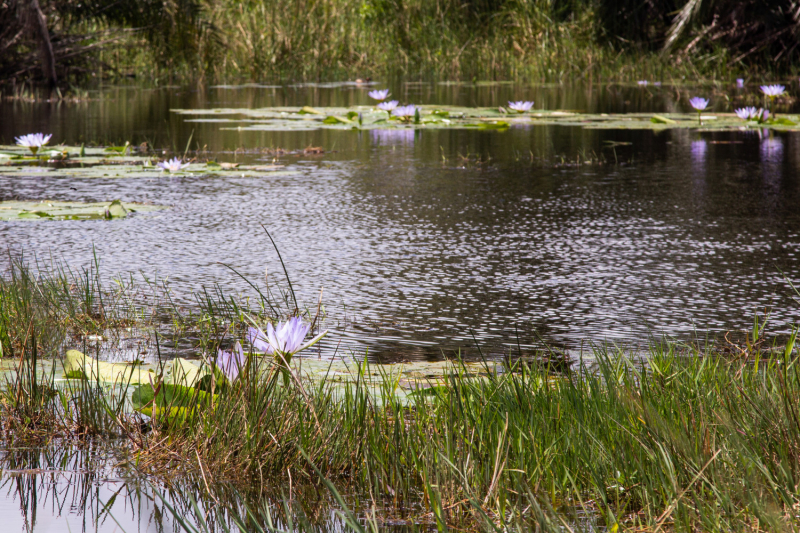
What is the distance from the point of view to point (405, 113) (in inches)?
295

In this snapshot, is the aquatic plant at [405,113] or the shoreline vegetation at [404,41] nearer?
the aquatic plant at [405,113]

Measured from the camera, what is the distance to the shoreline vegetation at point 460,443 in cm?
143

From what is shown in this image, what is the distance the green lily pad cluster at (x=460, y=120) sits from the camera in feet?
23.7

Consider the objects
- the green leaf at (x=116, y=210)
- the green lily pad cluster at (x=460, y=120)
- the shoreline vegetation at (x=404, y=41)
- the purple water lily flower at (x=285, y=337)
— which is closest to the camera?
the purple water lily flower at (x=285, y=337)

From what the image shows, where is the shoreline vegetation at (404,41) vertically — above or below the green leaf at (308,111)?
above

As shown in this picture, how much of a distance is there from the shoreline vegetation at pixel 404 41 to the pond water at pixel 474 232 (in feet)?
15.5

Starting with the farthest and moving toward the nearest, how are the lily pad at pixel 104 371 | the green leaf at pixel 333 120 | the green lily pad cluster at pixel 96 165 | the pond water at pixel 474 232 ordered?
the green leaf at pixel 333 120 → the green lily pad cluster at pixel 96 165 → the pond water at pixel 474 232 → the lily pad at pixel 104 371

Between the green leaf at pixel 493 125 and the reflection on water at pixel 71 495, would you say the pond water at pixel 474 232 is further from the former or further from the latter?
the reflection on water at pixel 71 495

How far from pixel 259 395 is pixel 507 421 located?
0.46 metres

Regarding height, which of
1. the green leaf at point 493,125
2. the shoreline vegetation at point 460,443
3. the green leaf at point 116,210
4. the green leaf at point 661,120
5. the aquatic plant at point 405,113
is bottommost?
the shoreline vegetation at point 460,443

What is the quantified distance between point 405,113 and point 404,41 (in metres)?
7.51

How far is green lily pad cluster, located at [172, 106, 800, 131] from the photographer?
721cm

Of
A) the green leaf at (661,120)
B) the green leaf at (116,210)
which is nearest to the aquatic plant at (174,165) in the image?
the green leaf at (116,210)

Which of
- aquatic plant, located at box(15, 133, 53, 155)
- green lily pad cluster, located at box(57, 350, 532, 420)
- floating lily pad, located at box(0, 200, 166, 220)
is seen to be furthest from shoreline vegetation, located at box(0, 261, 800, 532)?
aquatic plant, located at box(15, 133, 53, 155)
